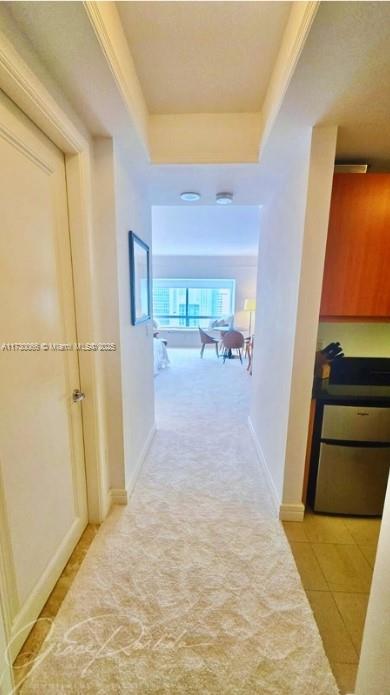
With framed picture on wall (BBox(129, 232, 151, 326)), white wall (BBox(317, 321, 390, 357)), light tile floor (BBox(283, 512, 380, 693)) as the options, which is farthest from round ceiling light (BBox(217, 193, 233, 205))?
light tile floor (BBox(283, 512, 380, 693))

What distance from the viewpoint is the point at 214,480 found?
2.24 meters

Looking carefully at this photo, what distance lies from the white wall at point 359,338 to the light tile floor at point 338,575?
1191mm

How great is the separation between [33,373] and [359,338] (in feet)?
7.37

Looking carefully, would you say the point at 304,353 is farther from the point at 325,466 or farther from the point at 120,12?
the point at 120,12

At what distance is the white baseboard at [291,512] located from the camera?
1.83 meters

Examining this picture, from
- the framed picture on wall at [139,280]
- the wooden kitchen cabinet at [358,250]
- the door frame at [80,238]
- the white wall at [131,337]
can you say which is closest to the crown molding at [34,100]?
the door frame at [80,238]

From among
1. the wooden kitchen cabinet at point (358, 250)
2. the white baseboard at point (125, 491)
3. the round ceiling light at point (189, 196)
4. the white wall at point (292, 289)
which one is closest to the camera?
the white wall at point (292, 289)

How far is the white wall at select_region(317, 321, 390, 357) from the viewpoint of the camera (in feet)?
7.21

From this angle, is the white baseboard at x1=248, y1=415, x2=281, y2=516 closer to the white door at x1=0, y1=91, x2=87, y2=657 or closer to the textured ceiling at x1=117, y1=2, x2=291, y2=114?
the white door at x1=0, y1=91, x2=87, y2=657

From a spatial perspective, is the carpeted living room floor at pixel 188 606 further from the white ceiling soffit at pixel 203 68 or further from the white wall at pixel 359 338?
the white ceiling soffit at pixel 203 68

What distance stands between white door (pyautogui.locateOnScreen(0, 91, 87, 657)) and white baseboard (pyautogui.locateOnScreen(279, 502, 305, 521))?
4.27 ft

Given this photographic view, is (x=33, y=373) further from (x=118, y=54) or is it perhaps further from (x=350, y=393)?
(x=350, y=393)

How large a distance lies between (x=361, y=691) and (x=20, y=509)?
4.42 feet

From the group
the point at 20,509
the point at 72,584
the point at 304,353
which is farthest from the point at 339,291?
the point at 72,584
